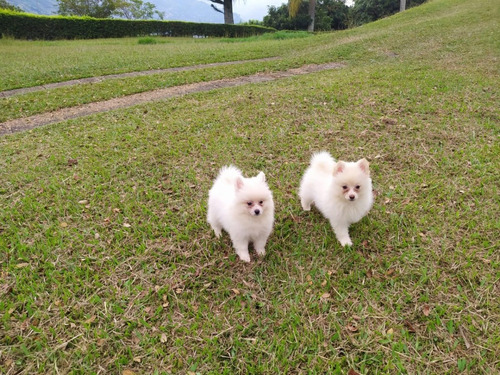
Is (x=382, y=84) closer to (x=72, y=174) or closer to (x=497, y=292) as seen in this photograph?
(x=497, y=292)

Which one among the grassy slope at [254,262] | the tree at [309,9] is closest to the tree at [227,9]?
the tree at [309,9]

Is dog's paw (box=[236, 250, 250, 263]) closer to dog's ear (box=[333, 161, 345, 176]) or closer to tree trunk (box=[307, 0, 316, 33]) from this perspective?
dog's ear (box=[333, 161, 345, 176])

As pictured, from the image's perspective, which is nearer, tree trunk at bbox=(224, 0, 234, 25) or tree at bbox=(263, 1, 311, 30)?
tree at bbox=(263, 1, 311, 30)

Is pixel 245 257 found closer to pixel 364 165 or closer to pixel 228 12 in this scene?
pixel 364 165

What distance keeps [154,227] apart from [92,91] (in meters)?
6.89

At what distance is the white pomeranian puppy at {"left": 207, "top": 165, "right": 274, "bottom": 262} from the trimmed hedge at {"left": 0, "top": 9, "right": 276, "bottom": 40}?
25.0 m

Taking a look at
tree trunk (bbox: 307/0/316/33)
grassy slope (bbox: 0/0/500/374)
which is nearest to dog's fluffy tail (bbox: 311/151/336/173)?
grassy slope (bbox: 0/0/500/374)

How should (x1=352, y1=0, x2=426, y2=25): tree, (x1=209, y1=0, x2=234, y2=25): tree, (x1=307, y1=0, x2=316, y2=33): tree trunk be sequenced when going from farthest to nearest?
(x1=209, y1=0, x2=234, y2=25): tree
(x1=352, y1=0, x2=426, y2=25): tree
(x1=307, y1=0, x2=316, y2=33): tree trunk

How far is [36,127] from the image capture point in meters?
6.55

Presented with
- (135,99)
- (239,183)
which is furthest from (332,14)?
(239,183)

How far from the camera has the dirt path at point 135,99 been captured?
684cm

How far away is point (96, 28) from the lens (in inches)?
917

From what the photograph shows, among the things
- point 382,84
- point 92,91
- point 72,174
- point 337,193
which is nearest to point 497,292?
point 337,193

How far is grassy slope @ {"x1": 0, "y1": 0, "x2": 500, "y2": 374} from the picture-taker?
7.60ft
